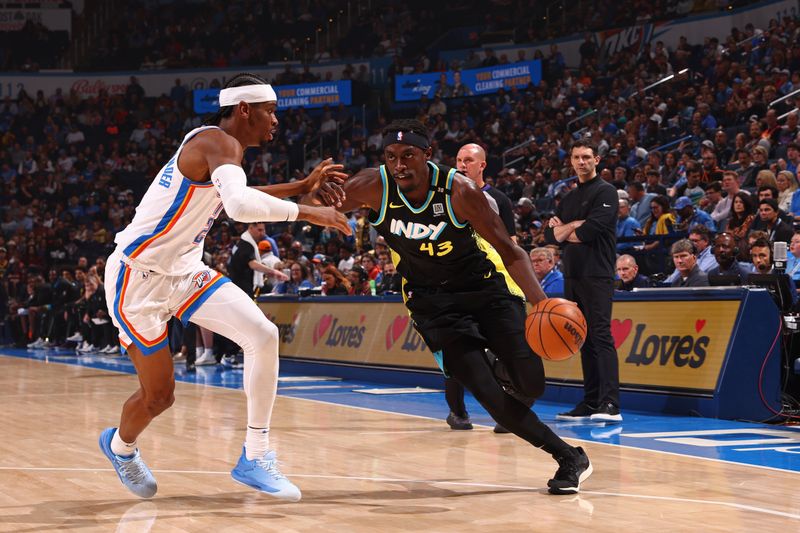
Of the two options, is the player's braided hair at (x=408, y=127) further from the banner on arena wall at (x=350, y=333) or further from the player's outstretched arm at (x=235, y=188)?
the banner on arena wall at (x=350, y=333)

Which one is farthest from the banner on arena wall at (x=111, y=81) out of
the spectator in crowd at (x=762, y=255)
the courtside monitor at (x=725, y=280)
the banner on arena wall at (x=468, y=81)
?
the courtside monitor at (x=725, y=280)

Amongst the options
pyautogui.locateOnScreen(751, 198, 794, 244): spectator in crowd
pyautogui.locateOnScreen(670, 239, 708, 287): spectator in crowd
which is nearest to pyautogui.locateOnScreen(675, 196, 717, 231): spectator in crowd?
pyautogui.locateOnScreen(751, 198, 794, 244): spectator in crowd

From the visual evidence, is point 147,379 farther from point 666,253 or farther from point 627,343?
point 666,253

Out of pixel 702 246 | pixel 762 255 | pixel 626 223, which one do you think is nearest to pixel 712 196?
pixel 626 223

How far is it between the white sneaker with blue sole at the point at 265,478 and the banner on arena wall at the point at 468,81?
74.8 ft

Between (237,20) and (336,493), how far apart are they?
32500 millimetres

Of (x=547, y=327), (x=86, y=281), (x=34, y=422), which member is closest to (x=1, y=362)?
(x=86, y=281)

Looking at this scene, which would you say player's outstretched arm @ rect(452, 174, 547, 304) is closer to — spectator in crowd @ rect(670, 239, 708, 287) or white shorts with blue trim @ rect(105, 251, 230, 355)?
white shorts with blue trim @ rect(105, 251, 230, 355)

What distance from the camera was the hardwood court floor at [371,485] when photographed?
473 cm

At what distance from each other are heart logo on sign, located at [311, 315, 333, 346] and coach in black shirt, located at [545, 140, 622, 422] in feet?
18.9

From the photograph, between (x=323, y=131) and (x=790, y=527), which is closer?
(x=790, y=527)

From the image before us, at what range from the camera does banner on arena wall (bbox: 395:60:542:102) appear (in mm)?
27266

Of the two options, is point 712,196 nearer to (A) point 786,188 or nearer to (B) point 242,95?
(A) point 786,188

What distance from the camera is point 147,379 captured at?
207 inches
